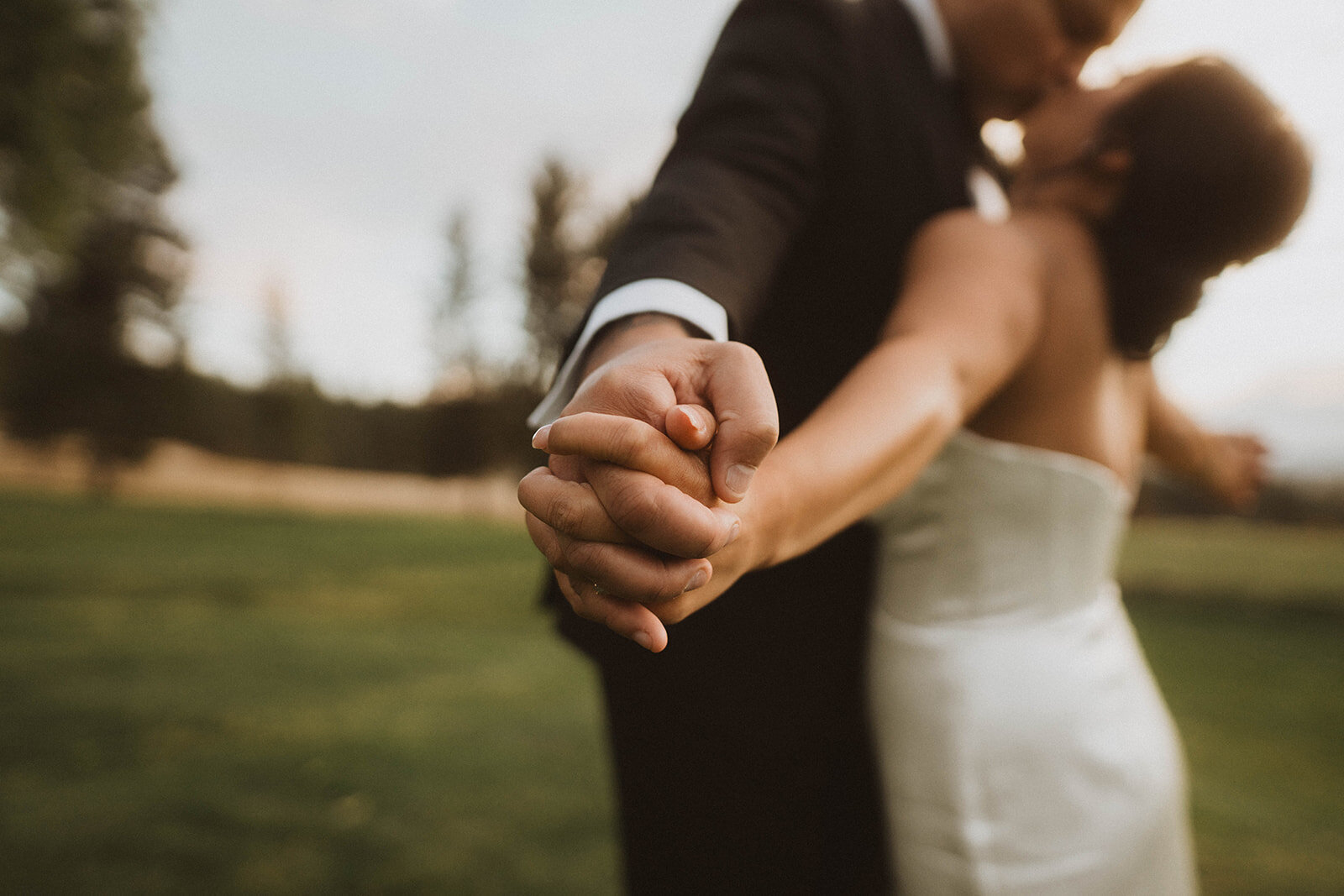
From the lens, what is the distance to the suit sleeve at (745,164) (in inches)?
43.6

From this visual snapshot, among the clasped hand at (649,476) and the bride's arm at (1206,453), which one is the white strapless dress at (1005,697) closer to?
the bride's arm at (1206,453)

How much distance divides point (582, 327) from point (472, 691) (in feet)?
23.1

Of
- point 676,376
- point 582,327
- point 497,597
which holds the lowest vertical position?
point 676,376

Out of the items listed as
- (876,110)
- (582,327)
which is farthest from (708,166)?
(876,110)

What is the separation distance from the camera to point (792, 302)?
152 centimetres

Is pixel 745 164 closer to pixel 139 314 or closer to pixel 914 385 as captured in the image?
pixel 914 385

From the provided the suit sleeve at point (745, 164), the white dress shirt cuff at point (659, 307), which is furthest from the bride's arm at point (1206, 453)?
the white dress shirt cuff at point (659, 307)

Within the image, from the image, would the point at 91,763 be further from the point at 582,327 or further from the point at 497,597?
the point at 497,597

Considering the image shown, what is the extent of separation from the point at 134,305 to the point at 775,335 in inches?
1360

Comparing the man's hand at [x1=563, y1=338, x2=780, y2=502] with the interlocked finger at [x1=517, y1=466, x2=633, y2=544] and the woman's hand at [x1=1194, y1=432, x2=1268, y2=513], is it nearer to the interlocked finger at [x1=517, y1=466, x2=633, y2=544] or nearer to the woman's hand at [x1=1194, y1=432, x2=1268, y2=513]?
the interlocked finger at [x1=517, y1=466, x2=633, y2=544]

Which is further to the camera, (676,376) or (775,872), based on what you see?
(775,872)

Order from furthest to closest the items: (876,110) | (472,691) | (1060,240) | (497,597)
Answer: (497,597), (472,691), (1060,240), (876,110)

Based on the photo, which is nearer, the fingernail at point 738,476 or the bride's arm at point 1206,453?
the fingernail at point 738,476

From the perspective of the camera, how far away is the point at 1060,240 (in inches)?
66.1
